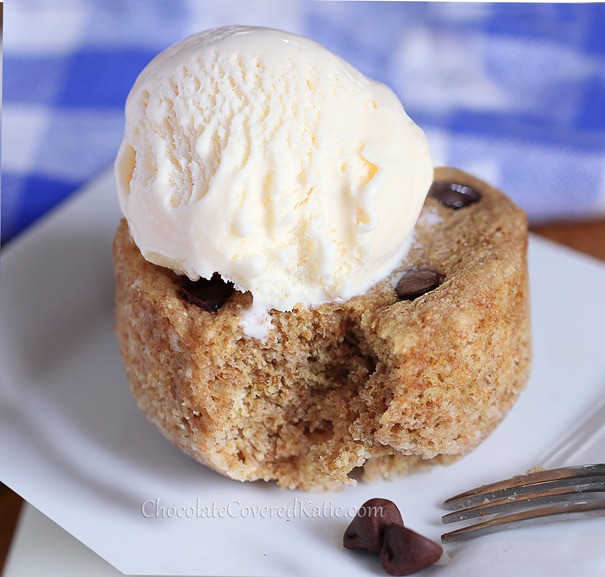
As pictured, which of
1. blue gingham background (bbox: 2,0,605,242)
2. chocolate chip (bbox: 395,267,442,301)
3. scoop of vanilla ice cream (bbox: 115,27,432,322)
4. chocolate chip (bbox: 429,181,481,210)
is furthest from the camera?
blue gingham background (bbox: 2,0,605,242)

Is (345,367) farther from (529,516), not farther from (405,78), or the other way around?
(405,78)

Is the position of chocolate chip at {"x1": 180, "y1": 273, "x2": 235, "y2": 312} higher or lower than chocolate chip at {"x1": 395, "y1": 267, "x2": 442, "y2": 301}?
lower

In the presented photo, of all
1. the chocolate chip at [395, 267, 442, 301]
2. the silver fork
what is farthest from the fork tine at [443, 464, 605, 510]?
the chocolate chip at [395, 267, 442, 301]

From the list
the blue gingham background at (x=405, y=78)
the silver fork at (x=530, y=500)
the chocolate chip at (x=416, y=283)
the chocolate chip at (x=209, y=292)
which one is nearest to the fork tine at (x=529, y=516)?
the silver fork at (x=530, y=500)

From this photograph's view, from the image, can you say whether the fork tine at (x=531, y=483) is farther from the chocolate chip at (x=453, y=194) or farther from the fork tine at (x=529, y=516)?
the chocolate chip at (x=453, y=194)

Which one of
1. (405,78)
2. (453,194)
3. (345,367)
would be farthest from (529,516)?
(405,78)

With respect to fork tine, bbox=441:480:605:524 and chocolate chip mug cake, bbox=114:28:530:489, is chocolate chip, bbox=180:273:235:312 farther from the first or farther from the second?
fork tine, bbox=441:480:605:524
